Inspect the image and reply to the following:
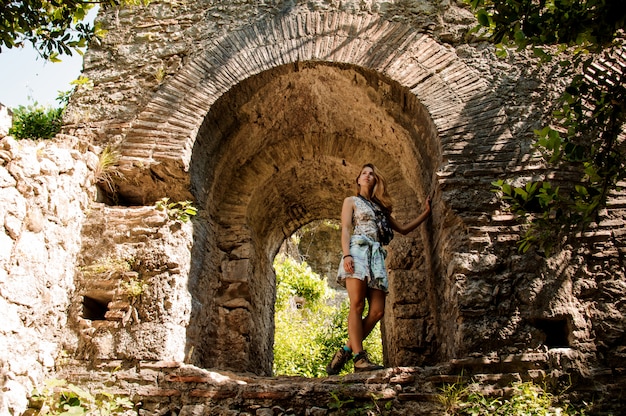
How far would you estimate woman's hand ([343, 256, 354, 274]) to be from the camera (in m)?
4.02

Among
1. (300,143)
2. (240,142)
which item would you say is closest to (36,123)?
(240,142)

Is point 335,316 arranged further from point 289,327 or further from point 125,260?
point 125,260

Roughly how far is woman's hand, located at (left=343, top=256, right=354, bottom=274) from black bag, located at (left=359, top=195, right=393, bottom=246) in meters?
0.43

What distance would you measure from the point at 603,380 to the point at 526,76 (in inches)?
95.7

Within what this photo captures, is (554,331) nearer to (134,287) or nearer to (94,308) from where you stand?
(134,287)

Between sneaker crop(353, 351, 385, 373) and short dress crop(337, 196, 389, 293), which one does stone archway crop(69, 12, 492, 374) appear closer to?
short dress crop(337, 196, 389, 293)

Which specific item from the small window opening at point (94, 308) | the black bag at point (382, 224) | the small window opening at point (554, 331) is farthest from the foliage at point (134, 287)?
the small window opening at point (554, 331)

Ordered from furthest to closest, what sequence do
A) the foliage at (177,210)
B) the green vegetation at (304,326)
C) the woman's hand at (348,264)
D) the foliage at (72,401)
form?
1. the green vegetation at (304,326)
2. the foliage at (177,210)
3. the woman's hand at (348,264)
4. the foliage at (72,401)

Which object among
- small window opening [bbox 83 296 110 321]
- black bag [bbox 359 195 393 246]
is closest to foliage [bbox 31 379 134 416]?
small window opening [bbox 83 296 110 321]

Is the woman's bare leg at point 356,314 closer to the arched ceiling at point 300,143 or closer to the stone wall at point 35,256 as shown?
the arched ceiling at point 300,143

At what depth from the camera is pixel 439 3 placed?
4.96 metres

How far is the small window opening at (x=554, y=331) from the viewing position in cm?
344

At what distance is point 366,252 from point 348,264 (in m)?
0.23

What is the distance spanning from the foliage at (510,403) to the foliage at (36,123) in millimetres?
3930
